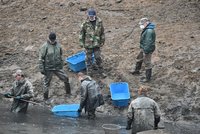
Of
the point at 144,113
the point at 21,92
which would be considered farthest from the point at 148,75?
the point at 144,113

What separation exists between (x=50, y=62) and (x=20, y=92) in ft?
6.04

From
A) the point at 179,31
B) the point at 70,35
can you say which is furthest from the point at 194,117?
the point at 70,35

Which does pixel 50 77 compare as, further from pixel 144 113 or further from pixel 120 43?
pixel 144 113

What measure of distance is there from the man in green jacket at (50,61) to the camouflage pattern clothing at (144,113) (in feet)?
16.8

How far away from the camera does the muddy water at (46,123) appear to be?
14273 mm

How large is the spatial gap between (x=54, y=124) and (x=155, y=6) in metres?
10.3

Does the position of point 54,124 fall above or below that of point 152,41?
below

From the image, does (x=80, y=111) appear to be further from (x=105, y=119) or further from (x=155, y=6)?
(x=155, y=6)

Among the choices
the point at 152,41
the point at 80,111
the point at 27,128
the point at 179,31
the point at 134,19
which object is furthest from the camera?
the point at 134,19

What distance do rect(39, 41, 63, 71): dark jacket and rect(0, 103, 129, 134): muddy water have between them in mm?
1429

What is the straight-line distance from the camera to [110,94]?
56.9ft

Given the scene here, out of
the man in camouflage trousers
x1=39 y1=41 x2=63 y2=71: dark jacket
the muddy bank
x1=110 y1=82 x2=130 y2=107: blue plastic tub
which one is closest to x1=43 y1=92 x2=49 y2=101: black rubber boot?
the muddy bank

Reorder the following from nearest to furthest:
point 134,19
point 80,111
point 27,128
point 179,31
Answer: point 27,128
point 80,111
point 179,31
point 134,19

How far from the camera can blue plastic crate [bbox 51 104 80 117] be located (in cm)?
1585
